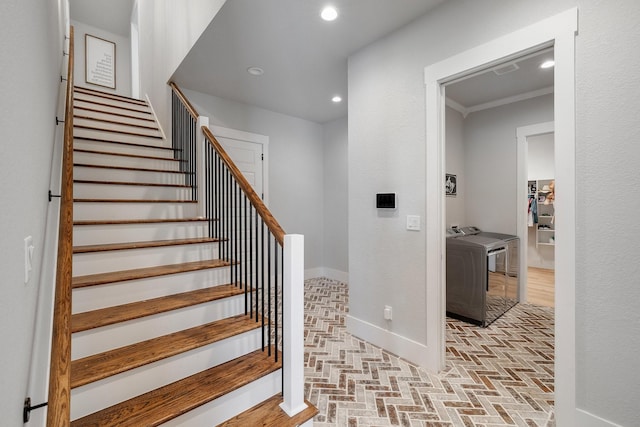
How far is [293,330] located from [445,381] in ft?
4.56

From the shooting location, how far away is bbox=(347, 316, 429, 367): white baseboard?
96.9 inches

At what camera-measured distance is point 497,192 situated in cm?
434

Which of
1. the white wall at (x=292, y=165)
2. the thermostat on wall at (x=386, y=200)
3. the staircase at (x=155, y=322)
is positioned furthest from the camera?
the white wall at (x=292, y=165)

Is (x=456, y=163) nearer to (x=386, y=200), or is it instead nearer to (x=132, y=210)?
(x=386, y=200)

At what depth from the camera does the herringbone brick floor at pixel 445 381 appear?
1871 millimetres

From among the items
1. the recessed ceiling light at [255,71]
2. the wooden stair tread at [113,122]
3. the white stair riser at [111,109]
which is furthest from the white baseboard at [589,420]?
the white stair riser at [111,109]

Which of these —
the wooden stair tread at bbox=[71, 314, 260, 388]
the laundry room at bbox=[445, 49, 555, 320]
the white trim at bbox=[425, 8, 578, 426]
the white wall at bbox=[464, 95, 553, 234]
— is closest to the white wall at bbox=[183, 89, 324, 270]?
the laundry room at bbox=[445, 49, 555, 320]

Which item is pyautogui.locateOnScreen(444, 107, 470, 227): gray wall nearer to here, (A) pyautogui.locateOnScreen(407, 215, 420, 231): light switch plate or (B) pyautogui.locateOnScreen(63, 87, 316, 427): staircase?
(A) pyautogui.locateOnScreen(407, 215, 420, 231): light switch plate

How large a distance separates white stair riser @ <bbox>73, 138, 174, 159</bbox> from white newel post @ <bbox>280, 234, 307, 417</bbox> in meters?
2.96

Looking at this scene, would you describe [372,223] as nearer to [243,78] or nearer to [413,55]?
[413,55]

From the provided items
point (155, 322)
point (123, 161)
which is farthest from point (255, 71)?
point (155, 322)

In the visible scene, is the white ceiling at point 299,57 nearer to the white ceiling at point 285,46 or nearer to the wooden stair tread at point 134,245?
the white ceiling at point 285,46

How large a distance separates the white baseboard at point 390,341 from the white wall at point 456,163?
222cm

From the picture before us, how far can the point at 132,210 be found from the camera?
2.76 meters
